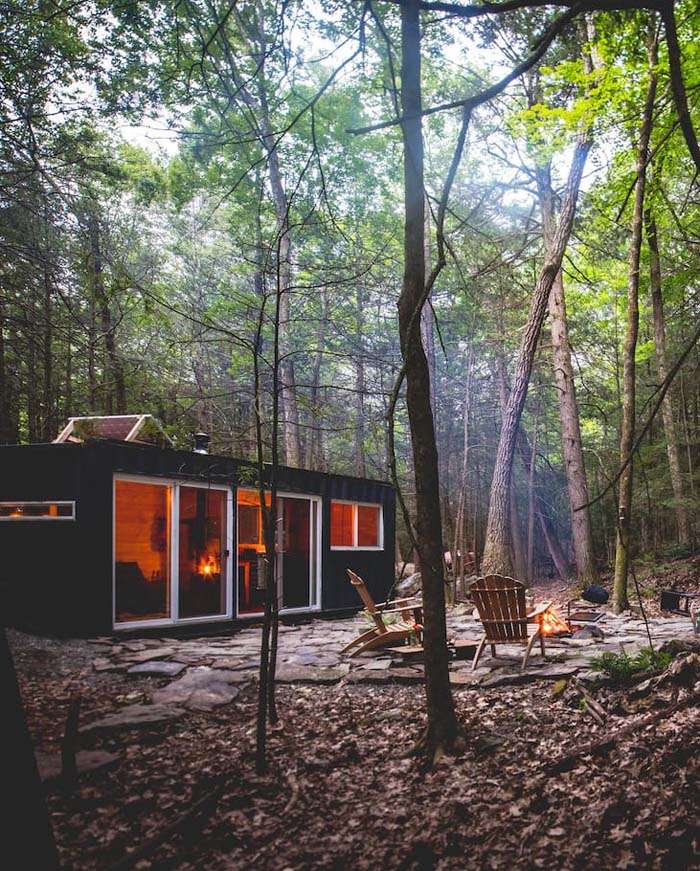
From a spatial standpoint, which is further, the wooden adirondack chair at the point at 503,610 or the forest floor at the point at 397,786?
the wooden adirondack chair at the point at 503,610

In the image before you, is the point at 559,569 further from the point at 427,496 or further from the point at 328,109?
the point at 427,496

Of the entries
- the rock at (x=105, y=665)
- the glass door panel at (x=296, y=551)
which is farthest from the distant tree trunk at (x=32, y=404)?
the rock at (x=105, y=665)

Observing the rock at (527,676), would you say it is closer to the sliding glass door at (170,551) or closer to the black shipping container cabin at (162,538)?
the black shipping container cabin at (162,538)

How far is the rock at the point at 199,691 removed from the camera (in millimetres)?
4914

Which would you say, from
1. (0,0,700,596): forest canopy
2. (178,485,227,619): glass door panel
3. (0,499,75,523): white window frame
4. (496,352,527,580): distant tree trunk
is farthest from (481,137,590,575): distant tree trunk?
(0,499,75,523): white window frame

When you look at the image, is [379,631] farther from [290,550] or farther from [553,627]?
[290,550]

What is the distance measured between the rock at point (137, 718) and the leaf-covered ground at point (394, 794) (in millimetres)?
117

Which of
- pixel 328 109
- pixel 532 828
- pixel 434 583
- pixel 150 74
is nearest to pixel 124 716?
pixel 434 583

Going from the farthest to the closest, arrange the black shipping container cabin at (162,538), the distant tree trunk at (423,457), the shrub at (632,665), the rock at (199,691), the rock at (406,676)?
the black shipping container cabin at (162,538) < the rock at (406,676) < the rock at (199,691) < the shrub at (632,665) < the distant tree trunk at (423,457)

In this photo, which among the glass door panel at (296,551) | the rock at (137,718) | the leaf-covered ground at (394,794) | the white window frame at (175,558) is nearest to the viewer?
the leaf-covered ground at (394,794)

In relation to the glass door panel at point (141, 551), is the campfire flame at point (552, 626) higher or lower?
lower

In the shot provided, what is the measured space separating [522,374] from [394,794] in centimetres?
858

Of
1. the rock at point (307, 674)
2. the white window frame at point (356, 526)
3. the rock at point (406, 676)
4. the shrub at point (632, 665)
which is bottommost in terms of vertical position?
the rock at point (307, 674)

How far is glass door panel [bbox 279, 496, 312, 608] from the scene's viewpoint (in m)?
10.8
